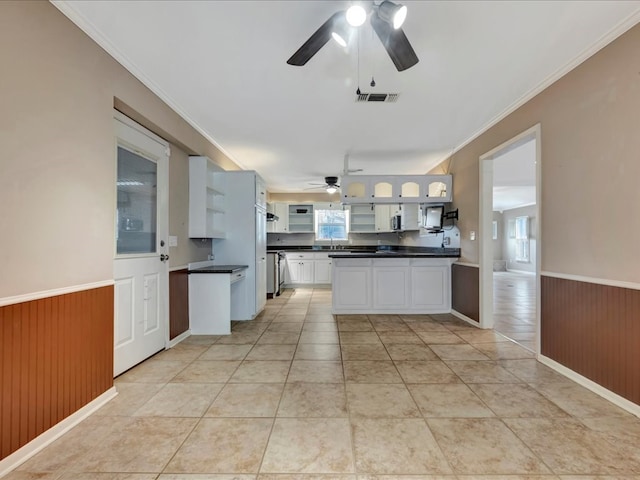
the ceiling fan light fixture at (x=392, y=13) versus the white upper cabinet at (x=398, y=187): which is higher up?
the ceiling fan light fixture at (x=392, y=13)

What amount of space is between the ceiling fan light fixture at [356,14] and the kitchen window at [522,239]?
11.2 metres

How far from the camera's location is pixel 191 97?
2908mm

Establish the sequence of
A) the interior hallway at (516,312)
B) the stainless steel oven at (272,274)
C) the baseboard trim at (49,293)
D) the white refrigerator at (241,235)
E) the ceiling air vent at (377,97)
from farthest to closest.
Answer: the stainless steel oven at (272,274)
the white refrigerator at (241,235)
the interior hallway at (516,312)
the ceiling air vent at (377,97)
the baseboard trim at (49,293)

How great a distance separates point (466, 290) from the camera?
4.18 metres

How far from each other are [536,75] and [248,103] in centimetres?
260

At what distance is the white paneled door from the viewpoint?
2.51 meters

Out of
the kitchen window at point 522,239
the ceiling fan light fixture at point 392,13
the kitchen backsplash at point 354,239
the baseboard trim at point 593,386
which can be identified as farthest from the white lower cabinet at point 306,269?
the kitchen window at point 522,239

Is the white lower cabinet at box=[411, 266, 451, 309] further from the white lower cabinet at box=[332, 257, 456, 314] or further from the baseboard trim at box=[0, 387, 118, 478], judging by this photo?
the baseboard trim at box=[0, 387, 118, 478]

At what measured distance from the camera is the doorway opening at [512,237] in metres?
3.25

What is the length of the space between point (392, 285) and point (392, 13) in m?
3.63

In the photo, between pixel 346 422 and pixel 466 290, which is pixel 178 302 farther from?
pixel 466 290

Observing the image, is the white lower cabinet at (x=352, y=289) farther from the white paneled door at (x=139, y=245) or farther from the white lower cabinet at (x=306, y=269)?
the white lower cabinet at (x=306, y=269)

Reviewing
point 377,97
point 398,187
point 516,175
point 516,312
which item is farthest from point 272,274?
point 516,175

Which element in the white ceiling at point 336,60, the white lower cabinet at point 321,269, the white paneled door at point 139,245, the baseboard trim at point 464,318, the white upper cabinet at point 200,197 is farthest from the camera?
the white lower cabinet at point 321,269
